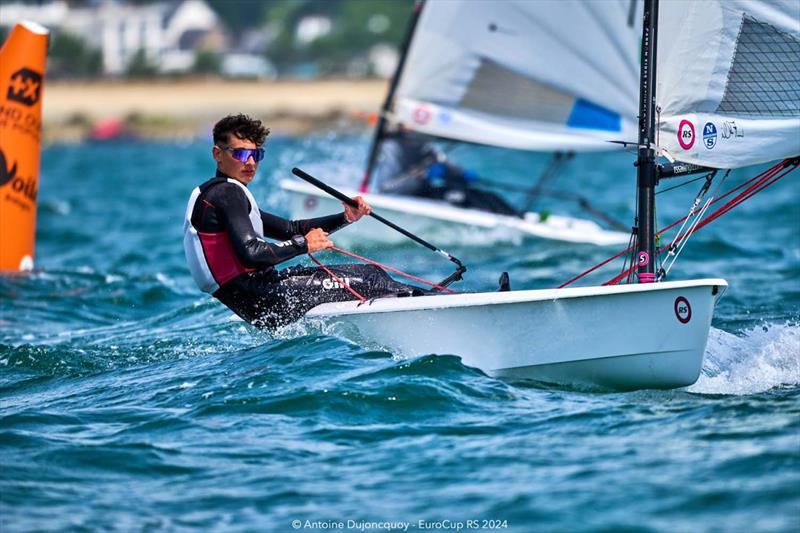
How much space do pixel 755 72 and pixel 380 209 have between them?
485 cm

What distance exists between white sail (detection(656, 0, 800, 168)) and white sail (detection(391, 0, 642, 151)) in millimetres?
2362

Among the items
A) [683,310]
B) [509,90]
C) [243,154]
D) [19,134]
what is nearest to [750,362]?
[683,310]

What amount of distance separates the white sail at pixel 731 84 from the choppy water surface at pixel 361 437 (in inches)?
34.5

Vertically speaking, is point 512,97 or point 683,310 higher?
point 512,97

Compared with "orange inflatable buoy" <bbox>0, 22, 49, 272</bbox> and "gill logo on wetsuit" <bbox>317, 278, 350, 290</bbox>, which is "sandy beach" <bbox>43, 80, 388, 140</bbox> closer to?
"orange inflatable buoy" <bbox>0, 22, 49, 272</bbox>

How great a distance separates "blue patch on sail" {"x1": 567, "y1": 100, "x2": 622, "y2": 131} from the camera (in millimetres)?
8789

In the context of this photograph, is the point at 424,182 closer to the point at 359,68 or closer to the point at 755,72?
the point at 755,72

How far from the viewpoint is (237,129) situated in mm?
5164

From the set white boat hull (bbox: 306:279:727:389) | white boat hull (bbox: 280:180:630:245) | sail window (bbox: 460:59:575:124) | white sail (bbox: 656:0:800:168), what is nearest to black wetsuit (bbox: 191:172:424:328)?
white boat hull (bbox: 306:279:727:389)

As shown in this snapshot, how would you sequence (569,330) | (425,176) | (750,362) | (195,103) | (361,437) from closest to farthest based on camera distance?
(361,437)
(569,330)
(750,362)
(425,176)
(195,103)

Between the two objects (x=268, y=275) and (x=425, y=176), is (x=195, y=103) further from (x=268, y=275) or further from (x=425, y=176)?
(x=268, y=275)

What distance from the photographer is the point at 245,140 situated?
5188 millimetres

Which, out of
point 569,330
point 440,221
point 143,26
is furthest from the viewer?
point 143,26

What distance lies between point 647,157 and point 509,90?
175 inches
